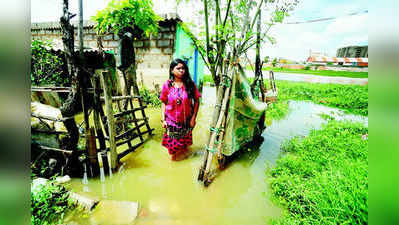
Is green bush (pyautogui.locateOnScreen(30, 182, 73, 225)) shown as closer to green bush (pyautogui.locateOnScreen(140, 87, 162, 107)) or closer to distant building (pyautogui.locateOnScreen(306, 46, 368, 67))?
green bush (pyautogui.locateOnScreen(140, 87, 162, 107))

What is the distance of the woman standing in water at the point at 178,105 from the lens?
3.29 meters

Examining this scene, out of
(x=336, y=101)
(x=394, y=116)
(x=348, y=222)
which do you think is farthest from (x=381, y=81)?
(x=336, y=101)

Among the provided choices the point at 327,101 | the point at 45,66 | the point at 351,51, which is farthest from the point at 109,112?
the point at 351,51

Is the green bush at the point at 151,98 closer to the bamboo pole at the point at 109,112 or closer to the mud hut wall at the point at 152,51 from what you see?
the mud hut wall at the point at 152,51

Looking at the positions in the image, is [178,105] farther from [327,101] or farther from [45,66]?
[327,101]

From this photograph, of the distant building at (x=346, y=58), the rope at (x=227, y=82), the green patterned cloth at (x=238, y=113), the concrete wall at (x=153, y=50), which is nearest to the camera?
the rope at (x=227, y=82)

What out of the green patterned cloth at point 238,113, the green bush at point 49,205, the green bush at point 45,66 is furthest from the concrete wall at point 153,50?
the green bush at point 49,205

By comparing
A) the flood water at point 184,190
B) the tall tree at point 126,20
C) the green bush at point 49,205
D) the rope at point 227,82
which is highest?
the tall tree at point 126,20

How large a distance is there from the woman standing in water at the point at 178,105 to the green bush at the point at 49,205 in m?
1.73

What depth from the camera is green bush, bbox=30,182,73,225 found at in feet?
6.68

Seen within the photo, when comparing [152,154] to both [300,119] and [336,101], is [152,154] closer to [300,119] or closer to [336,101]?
[300,119]

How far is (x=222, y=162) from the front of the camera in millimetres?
3461

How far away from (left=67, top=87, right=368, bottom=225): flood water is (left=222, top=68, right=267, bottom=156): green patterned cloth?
520 mm

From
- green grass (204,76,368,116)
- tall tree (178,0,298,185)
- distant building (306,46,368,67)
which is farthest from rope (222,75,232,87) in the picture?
distant building (306,46,368,67)
